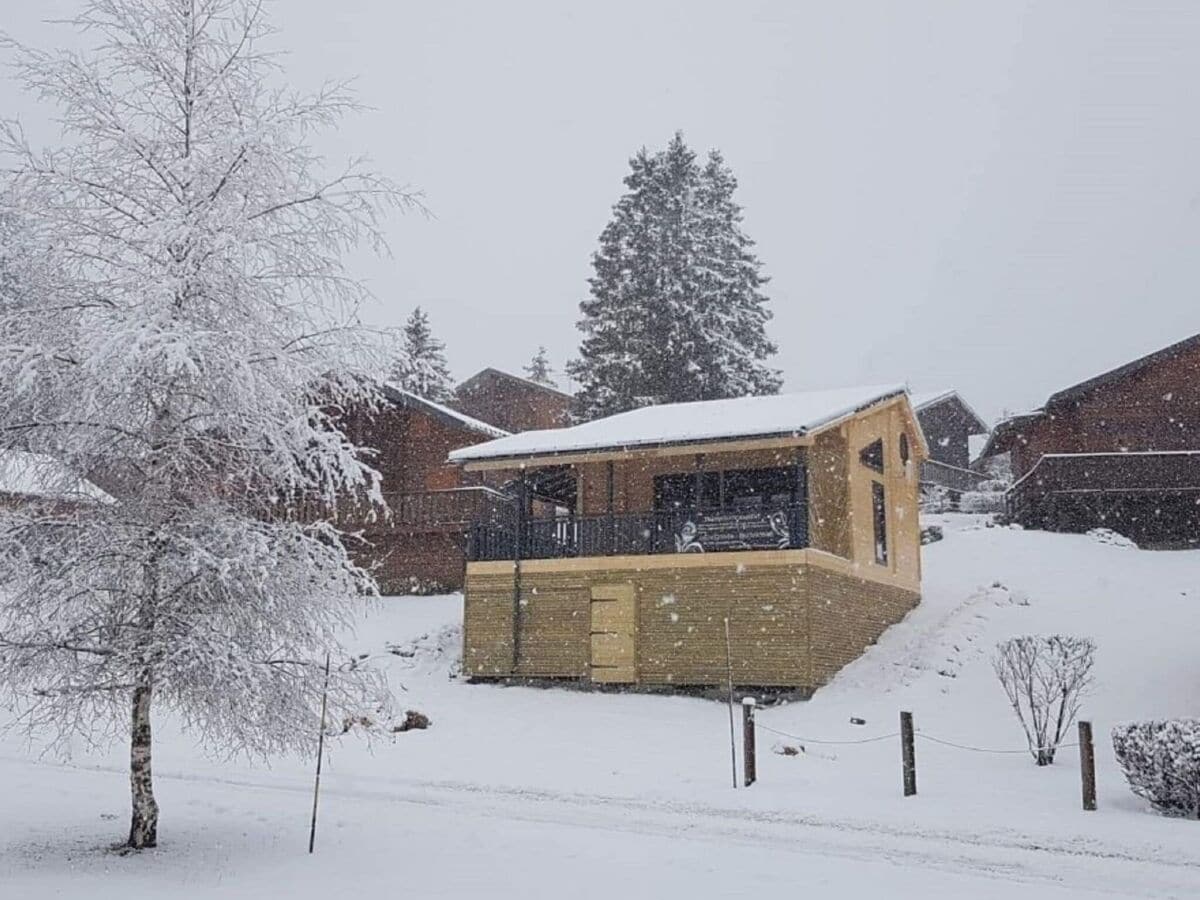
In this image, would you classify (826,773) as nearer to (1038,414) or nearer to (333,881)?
(333,881)

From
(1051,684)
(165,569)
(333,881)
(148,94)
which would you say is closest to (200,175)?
(148,94)

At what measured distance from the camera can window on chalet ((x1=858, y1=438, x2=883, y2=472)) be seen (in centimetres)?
2399

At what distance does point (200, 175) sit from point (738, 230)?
33.3 meters

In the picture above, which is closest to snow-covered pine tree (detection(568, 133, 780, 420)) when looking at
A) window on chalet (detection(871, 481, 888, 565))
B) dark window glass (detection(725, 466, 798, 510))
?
window on chalet (detection(871, 481, 888, 565))

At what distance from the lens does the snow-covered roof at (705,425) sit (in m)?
20.4

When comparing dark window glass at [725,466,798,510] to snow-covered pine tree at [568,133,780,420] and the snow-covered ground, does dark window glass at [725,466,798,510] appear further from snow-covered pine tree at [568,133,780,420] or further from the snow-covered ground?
snow-covered pine tree at [568,133,780,420]

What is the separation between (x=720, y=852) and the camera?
10.4 m

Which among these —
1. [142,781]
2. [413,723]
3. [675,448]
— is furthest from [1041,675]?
[142,781]

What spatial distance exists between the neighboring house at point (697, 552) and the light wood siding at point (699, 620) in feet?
0.09

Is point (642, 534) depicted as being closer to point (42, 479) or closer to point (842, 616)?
point (842, 616)

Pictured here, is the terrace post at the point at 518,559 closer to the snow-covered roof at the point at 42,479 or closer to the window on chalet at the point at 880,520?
the window on chalet at the point at 880,520

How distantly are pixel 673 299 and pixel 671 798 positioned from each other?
27.7 meters

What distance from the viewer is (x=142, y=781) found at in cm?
1038

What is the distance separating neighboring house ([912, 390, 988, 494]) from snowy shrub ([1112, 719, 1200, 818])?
34.4m
